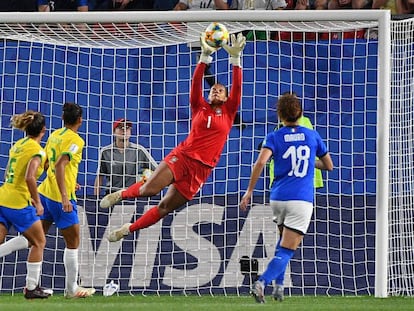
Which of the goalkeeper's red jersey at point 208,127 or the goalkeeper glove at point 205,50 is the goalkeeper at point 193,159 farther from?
the goalkeeper glove at point 205,50

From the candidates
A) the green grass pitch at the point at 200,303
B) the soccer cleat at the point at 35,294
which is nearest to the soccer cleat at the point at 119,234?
the green grass pitch at the point at 200,303

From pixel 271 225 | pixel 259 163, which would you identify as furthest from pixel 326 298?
pixel 259 163

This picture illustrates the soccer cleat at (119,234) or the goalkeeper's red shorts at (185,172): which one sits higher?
the goalkeeper's red shorts at (185,172)

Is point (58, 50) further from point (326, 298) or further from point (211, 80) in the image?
point (326, 298)

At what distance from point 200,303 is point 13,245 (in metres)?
2.48

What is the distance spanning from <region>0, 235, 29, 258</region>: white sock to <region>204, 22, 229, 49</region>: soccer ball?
2.80m

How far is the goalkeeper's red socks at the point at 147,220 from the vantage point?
13386mm

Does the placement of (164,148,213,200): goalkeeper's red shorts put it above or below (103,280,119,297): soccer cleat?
above

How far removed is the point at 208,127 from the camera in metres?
13.6

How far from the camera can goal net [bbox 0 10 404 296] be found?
46.2 ft

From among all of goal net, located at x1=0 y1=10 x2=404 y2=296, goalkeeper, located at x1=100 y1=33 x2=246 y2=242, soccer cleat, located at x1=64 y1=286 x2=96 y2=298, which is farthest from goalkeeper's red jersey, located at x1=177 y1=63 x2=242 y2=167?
soccer cleat, located at x1=64 y1=286 x2=96 y2=298

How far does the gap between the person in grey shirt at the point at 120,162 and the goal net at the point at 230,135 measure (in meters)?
0.10

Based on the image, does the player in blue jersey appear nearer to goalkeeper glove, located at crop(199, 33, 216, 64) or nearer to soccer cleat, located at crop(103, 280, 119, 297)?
goalkeeper glove, located at crop(199, 33, 216, 64)

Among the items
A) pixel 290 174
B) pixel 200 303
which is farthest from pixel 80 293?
pixel 290 174
